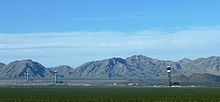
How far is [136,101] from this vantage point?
132m

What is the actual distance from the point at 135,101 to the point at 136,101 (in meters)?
0.45

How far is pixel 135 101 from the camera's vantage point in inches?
5162
